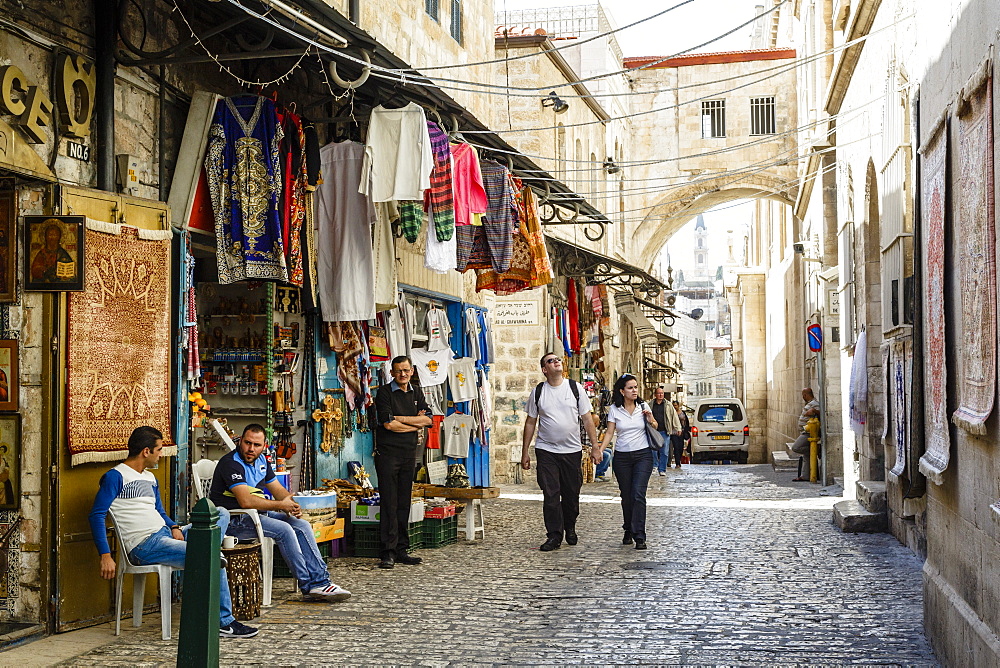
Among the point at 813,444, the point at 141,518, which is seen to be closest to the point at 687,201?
the point at 813,444

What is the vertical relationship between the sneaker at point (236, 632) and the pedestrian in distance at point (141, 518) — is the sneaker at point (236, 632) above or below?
below

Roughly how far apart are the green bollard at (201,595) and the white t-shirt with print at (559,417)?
5794 millimetres

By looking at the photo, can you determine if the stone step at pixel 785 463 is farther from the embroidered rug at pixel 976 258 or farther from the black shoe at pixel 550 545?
the embroidered rug at pixel 976 258

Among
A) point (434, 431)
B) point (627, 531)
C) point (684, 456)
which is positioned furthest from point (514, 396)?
point (684, 456)

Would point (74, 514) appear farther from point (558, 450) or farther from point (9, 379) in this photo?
point (558, 450)

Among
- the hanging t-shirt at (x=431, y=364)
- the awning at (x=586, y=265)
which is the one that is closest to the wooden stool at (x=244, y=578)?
the hanging t-shirt at (x=431, y=364)

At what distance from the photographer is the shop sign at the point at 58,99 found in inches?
249

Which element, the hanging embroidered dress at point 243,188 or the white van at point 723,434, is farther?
the white van at point 723,434

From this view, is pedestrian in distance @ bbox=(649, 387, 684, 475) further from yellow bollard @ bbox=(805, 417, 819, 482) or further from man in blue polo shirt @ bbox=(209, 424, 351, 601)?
man in blue polo shirt @ bbox=(209, 424, 351, 601)

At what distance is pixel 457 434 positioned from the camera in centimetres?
1352

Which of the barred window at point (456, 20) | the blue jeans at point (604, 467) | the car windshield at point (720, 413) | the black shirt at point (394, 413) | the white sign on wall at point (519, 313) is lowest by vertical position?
the blue jeans at point (604, 467)

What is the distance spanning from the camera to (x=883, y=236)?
10859 millimetres

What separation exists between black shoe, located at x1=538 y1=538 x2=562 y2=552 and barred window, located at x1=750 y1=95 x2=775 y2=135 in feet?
80.8

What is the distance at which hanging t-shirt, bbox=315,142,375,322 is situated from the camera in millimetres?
9547
